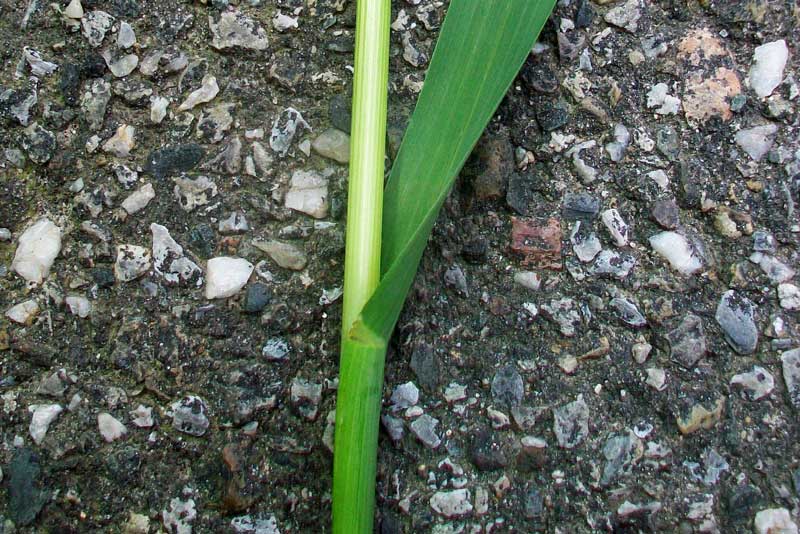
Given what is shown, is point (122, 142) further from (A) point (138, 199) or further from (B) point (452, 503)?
(B) point (452, 503)

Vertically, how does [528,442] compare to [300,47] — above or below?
below

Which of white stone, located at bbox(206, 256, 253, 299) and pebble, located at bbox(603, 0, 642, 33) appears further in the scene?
pebble, located at bbox(603, 0, 642, 33)

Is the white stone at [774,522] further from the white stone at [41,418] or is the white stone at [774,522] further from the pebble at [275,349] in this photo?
the white stone at [41,418]

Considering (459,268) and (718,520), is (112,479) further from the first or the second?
(718,520)

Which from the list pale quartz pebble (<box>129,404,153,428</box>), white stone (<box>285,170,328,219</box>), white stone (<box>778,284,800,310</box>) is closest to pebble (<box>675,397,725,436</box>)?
white stone (<box>778,284,800,310</box>)

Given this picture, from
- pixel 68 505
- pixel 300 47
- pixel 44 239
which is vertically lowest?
pixel 68 505

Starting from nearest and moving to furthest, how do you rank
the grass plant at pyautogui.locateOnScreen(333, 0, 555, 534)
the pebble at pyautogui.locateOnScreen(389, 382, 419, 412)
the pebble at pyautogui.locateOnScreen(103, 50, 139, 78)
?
the grass plant at pyautogui.locateOnScreen(333, 0, 555, 534) → the pebble at pyautogui.locateOnScreen(389, 382, 419, 412) → the pebble at pyautogui.locateOnScreen(103, 50, 139, 78)

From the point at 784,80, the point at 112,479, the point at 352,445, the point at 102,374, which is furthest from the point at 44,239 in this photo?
the point at 784,80

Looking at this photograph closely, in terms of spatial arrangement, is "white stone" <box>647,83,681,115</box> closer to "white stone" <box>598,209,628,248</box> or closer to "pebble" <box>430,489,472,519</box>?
"white stone" <box>598,209,628,248</box>
